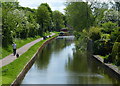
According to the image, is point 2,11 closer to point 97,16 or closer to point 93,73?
point 93,73

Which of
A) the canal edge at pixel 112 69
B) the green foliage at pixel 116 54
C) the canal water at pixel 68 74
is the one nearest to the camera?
the canal water at pixel 68 74

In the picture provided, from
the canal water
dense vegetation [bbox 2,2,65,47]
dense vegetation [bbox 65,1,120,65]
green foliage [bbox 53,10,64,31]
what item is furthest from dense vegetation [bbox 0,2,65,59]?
green foliage [bbox 53,10,64,31]

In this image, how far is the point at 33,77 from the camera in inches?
822

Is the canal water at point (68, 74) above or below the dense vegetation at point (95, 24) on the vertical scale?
below

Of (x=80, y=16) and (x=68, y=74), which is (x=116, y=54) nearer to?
(x=68, y=74)

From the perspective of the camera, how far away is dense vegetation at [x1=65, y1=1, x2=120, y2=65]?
30.5 m

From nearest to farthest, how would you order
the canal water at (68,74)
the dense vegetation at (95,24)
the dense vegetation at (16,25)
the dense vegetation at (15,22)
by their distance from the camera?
the canal water at (68,74) → the dense vegetation at (95,24) → the dense vegetation at (16,25) → the dense vegetation at (15,22)

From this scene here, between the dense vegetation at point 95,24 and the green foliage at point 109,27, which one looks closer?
the dense vegetation at point 95,24

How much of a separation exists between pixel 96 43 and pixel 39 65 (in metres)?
8.83

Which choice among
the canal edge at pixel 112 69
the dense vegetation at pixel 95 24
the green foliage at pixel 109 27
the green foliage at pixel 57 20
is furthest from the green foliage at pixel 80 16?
the green foliage at pixel 57 20

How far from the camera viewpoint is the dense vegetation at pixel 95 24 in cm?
3047

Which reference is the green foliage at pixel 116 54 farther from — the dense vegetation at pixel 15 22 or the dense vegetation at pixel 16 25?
the dense vegetation at pixel 15 22

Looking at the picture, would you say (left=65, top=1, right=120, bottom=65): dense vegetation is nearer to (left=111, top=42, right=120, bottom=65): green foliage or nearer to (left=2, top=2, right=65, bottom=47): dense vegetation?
(left=111, top=42, right=120, bottom=65): green foliage

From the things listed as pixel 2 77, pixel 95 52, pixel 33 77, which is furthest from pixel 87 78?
pixel 95 52
